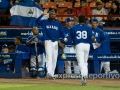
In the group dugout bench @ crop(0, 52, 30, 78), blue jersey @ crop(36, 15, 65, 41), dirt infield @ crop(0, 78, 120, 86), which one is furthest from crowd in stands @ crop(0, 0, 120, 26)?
dirt infield @ crop(0, 78, 120, 86)

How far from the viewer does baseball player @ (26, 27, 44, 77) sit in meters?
16.2

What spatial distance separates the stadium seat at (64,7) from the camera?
18.5 meters

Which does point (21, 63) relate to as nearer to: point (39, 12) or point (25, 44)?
point (25, 44)

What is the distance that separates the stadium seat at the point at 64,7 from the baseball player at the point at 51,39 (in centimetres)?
288

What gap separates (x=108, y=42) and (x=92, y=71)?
116cm

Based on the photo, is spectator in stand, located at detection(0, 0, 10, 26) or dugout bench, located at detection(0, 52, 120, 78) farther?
spectator in stand, located at detection(0, 0, 10, 26)

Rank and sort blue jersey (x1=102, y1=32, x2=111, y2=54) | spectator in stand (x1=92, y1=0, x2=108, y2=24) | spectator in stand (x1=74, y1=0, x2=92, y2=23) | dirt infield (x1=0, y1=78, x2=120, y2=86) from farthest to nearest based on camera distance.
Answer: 1. spectator in stand (x1=74, y1=0, x2=92, y2=23)
2. spectator in stand (x1=92, y1=0, x2=108, y2=24)
3. blue jersey (x1=102, y1=32, x2=111, y2=54)
4. dirt infield (x1=0, y1=78, x2=120, y2=86)

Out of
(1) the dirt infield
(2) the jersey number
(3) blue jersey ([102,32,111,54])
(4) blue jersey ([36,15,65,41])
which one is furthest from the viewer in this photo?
(3) blue jersey ([102,32,111,54])

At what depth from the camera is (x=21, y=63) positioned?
647 inches

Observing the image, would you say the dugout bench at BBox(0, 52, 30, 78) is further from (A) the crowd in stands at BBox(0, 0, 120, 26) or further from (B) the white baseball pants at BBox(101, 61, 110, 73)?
(B) the white baseball pants at BBox(101, 61, 110, 73)

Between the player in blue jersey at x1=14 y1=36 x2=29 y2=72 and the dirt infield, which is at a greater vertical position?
the player in blue jersey at x1=14 y1=36 x2=29 y2=72

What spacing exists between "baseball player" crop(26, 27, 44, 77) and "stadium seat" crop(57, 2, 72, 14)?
2474mm

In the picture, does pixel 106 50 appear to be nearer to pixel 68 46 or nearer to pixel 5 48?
pixel 68 46

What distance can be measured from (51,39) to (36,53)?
1.00m
